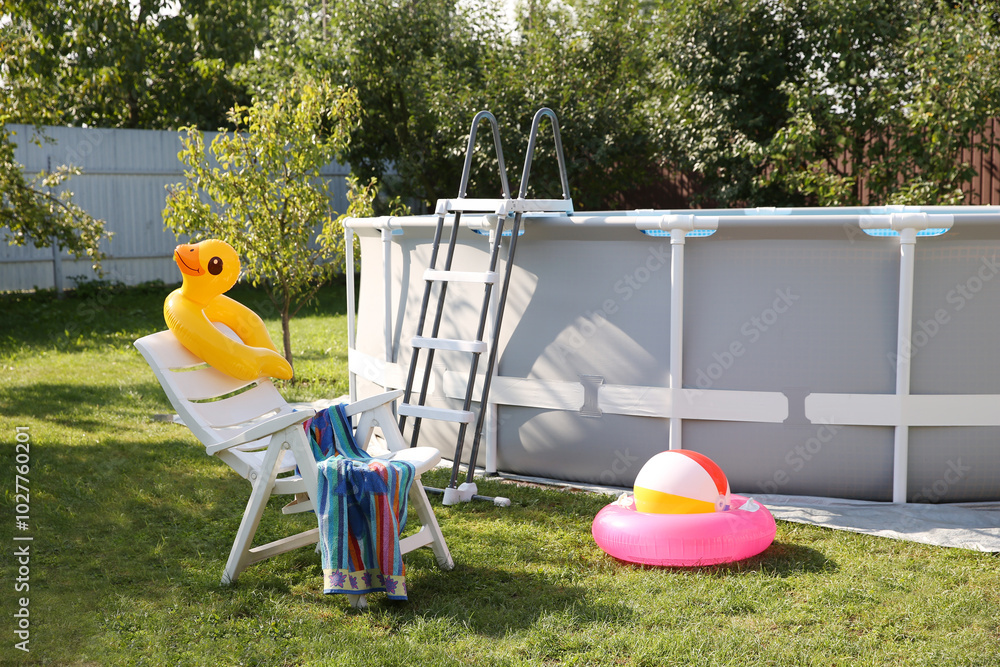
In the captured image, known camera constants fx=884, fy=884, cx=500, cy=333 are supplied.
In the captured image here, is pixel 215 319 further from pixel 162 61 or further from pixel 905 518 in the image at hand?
pixel 162 61

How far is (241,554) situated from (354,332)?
294cm

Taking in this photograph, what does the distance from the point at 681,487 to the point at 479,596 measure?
98 cm

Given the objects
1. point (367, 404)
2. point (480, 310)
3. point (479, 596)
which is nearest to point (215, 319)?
point (367, 404)

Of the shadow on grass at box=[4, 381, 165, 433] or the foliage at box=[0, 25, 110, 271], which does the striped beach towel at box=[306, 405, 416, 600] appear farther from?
the foliage at box=[0, 25, 110, 271]

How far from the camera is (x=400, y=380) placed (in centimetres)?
553

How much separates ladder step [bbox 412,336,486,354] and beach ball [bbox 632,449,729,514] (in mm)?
1213

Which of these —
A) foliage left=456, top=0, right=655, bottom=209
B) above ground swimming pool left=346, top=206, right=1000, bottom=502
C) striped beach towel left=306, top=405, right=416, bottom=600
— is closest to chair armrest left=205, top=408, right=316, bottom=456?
striped beach towel left=306, top=405, right=416, bottom=600

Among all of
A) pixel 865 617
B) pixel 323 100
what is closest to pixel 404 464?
pixel 865 617

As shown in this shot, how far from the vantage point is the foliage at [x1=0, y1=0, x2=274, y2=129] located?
59.3 ft

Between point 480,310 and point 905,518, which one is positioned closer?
point 905,518

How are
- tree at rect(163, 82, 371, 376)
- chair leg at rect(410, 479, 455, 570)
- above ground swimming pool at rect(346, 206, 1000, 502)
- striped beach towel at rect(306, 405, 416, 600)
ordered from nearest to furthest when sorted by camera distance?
striped beach towel at rect(306, 405, 416, 600), chair leg at rect(410, 479, 455, 570), above ground swimming pool at rect(346, 206, 1000, 502), tree at rect(163, 82, 371, 376)

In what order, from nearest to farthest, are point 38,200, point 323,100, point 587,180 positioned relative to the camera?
point 323,100, point 38,200, point 587,180

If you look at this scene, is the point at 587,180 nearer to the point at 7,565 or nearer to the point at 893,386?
the point at 893,386

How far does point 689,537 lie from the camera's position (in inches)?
143
